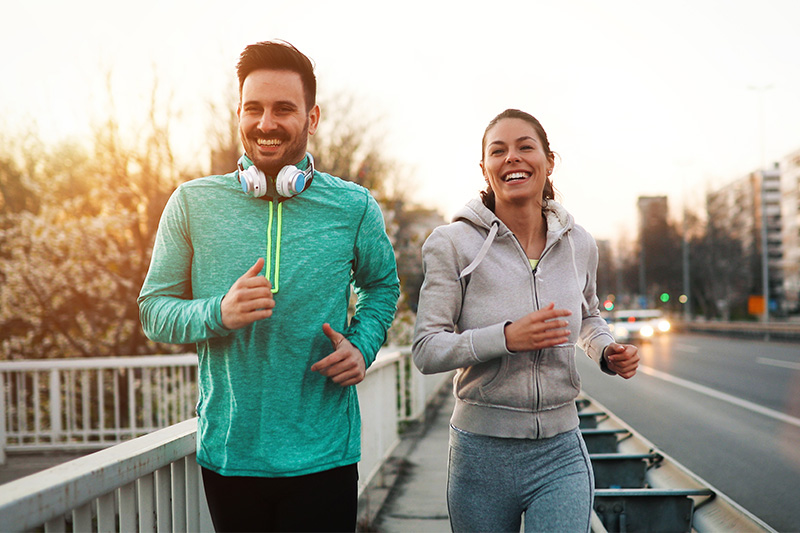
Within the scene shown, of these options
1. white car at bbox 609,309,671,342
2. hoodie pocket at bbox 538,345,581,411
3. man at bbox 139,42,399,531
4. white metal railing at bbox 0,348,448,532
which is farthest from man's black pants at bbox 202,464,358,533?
white car at bbox 609,309,671,342

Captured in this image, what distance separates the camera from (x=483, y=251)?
247 cm

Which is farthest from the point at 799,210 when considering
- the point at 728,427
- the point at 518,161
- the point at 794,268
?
the point at 518,161

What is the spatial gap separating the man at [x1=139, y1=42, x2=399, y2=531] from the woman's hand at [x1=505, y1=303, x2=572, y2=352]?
0.50 metres

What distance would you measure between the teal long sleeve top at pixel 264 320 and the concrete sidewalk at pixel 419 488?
145 inches

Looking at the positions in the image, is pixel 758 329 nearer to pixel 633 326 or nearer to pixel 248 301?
pixel 633 326

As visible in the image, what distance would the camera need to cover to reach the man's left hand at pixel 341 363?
197 cm

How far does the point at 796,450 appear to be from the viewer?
8.70 m

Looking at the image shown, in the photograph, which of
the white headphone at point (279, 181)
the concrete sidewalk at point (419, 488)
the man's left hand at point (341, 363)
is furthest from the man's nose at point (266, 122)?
the concrete sidewalk at point (419, 488)

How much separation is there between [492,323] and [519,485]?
57 centimetres

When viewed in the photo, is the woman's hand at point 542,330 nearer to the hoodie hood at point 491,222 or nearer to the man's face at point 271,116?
the hoodie hood at point 491,222

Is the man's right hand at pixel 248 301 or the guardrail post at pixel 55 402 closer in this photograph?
the man's right hand at pixel 248 301

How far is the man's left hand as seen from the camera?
1969mm

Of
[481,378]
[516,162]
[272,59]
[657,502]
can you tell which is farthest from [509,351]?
[657,502]

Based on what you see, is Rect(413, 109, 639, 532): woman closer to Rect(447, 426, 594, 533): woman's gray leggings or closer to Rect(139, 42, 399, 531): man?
Rect(447, 426, 594, 533): woman's gray leggings
